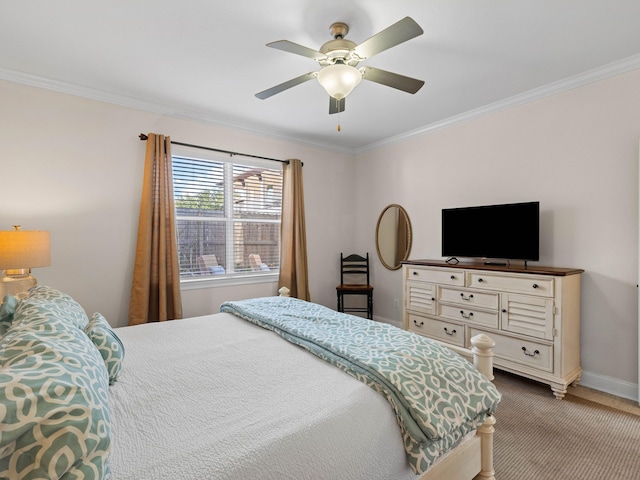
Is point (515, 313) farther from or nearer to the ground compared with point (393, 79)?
nearer to the ground

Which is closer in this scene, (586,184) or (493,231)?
(586,184)

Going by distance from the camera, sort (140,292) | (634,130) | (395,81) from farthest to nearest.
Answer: (140,292), (634,130), (395,81)

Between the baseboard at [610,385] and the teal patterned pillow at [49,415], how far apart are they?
11.1 feet

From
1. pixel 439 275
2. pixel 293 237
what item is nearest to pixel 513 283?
pixel 439 275

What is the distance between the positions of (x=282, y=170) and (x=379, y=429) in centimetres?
349

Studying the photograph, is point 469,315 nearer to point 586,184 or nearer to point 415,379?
point 586,184

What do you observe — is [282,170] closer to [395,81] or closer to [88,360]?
[395,81]

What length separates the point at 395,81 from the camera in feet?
6.93

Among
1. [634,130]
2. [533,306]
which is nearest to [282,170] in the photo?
[533,306]

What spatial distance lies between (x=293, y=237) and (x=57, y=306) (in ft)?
9.22

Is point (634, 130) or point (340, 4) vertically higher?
point (340, 4)

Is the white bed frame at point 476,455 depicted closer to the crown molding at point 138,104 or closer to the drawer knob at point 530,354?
the drawer knob at point 530,354

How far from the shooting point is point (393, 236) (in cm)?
431

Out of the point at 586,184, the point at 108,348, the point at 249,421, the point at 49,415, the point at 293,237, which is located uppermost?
the point at 586,184
